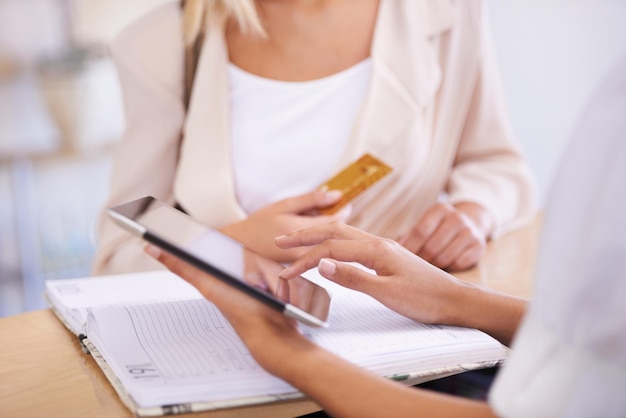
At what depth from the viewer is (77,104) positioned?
297cm

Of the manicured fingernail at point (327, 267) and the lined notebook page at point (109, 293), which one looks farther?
the lined notebook page at point (109, 293)

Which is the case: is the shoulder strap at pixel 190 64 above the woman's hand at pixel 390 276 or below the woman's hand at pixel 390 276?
above

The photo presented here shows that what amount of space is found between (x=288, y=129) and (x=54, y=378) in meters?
0.66

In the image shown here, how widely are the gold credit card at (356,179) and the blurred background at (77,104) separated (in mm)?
1769

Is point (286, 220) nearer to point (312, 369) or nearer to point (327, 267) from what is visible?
point (327, 267)

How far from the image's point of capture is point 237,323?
631mm

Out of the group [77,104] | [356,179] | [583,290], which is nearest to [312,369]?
[583,290]

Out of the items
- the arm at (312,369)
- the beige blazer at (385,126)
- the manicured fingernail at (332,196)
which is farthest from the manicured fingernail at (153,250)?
the beige blazer at (385,126)

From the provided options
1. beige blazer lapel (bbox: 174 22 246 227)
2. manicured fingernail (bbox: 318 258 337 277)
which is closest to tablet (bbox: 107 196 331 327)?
manicured fingernail (bbox: 318 258 337 277)

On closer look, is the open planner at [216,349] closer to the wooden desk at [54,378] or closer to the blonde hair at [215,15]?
the wooden desk at [54,378]

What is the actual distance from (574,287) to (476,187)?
2.67ft

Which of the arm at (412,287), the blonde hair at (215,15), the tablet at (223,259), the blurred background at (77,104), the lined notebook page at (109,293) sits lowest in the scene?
the blurred background at (77,104)

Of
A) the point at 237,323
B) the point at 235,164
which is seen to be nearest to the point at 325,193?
the point at 235,164

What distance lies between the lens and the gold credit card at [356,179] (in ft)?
3.33
